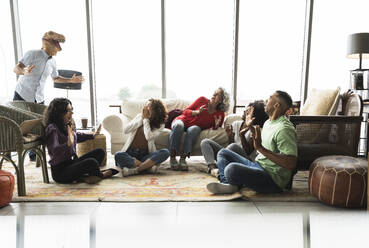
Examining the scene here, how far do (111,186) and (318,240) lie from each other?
2055mm

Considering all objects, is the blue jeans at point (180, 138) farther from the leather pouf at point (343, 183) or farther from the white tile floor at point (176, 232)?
the white tile floor at point (176, 232)

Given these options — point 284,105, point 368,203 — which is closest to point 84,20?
point 284,105

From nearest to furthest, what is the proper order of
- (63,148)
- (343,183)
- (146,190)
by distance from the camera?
(343,183)
(146,190)
(63,148)

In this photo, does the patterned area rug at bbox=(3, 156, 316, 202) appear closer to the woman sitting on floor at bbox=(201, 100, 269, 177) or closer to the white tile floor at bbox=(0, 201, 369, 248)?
the woman sitting on floor at bbox=(201, 100, 269, 177)

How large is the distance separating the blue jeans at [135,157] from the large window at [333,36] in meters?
3.37

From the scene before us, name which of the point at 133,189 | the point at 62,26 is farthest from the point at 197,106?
the point at 62,26

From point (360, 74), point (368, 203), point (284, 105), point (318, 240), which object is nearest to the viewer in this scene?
point (318, 240)

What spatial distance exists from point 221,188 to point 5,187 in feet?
5.35

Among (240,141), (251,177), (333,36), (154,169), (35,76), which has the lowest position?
(154,169)

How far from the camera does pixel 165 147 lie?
11.0 feet

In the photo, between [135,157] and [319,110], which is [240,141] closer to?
[319,110]

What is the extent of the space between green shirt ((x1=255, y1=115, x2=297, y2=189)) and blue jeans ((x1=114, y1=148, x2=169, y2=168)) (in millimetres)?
1072

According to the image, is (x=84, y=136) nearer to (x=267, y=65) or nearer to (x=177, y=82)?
(x=177, y=82)

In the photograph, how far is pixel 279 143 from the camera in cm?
212
